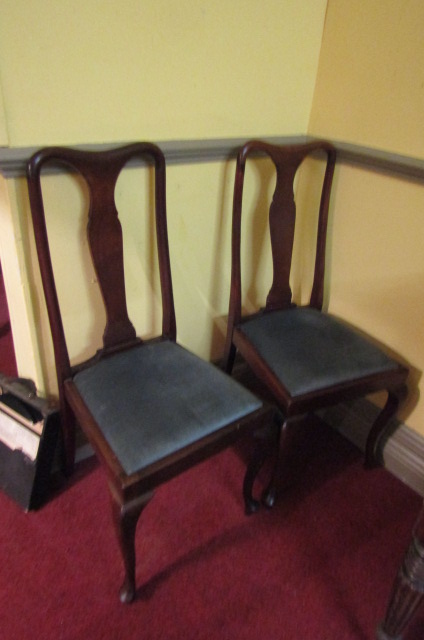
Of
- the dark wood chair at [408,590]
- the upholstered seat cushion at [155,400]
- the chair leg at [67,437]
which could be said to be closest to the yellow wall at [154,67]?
the upholstered seat cushion at [155,400]

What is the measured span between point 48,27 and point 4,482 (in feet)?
4.03

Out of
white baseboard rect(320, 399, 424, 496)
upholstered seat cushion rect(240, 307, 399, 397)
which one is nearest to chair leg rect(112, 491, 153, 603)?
upholstered seat cushion rect(240, 307, 399, 397)

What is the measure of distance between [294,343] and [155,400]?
490mm

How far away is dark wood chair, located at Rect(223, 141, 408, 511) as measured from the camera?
4.26 feet

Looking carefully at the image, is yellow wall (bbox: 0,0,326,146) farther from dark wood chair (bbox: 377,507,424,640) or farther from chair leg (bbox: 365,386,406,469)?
dark wood chair (bbox: 377,507,424,640)

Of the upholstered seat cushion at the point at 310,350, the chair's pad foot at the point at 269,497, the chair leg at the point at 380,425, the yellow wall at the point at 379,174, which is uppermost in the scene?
the yellow wall at the point at 379,174

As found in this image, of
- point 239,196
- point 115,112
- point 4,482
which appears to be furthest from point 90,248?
point 4,482

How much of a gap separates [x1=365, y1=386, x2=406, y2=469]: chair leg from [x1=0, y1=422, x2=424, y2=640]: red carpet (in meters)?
0.07

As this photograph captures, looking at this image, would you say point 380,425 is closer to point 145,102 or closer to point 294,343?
point 294,343

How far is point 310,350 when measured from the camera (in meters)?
1.39

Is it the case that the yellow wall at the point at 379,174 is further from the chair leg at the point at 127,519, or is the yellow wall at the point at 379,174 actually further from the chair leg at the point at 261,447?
the chair leg at the point at 127,519

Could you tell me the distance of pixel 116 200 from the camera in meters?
1.26

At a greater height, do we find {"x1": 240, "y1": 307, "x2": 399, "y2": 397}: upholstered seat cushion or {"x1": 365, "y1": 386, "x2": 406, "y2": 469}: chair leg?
{"x1": 240, "y1": 307, "x2": 399, "y2": 397}: upholstered seat cushion

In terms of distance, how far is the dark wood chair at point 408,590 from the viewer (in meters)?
0.95
